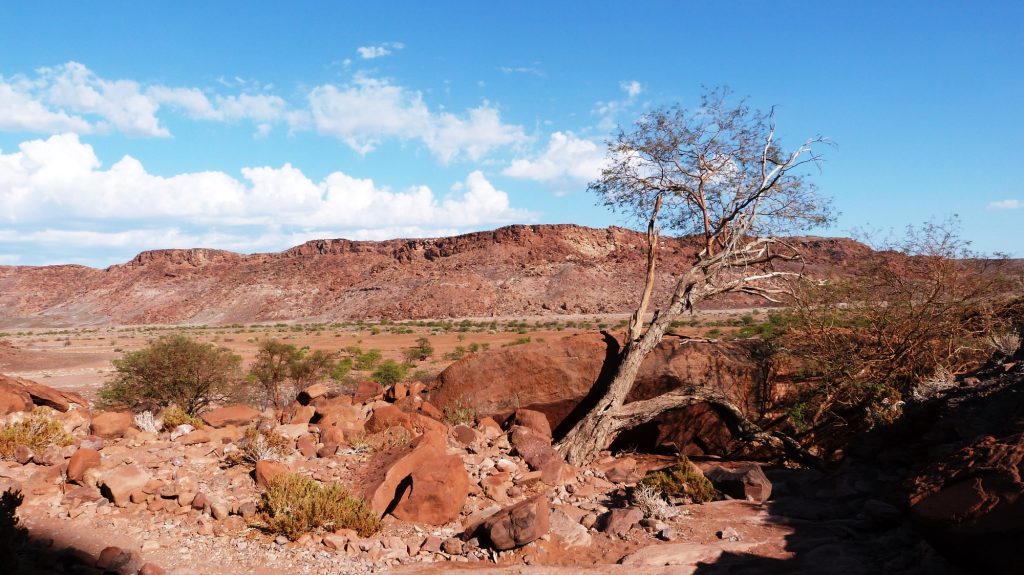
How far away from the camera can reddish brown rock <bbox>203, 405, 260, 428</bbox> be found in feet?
29.9

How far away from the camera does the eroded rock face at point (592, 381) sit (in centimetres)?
1000

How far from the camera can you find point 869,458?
740 cm

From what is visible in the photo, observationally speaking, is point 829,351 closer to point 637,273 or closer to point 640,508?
point 640,508

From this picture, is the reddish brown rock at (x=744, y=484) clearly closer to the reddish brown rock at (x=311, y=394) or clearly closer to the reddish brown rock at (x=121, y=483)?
the reddish brown rock at (x=121, y=483)

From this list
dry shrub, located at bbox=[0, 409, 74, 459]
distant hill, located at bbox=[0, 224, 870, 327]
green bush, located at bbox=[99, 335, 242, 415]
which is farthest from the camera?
distant hill, located at bbox=[0, 224, 870, 327]

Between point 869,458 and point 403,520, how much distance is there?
592cm

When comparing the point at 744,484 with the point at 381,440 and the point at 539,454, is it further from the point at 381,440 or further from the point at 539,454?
the point at 381,440

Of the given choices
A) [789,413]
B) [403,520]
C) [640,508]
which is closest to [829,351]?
[789,413]

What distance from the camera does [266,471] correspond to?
673cm

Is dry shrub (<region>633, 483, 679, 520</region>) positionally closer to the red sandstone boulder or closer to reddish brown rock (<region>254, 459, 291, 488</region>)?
reddish brown rock (<region>254, 459, 291, 488</region>)

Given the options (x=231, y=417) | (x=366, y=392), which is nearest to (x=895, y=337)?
(x=366, y=392)

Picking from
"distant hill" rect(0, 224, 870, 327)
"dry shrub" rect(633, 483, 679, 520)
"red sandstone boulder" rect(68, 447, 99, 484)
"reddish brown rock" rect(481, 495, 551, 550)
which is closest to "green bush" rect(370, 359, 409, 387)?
"red sandstone boulder" rect(68, 447, 99, 484)

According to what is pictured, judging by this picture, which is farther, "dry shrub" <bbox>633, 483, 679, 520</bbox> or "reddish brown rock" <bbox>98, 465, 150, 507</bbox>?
A: "dry shrub" <bbox>633, 483, 679, 520</bbox>

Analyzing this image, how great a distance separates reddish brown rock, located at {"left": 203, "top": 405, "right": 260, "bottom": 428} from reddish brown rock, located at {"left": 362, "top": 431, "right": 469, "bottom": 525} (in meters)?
3.44
